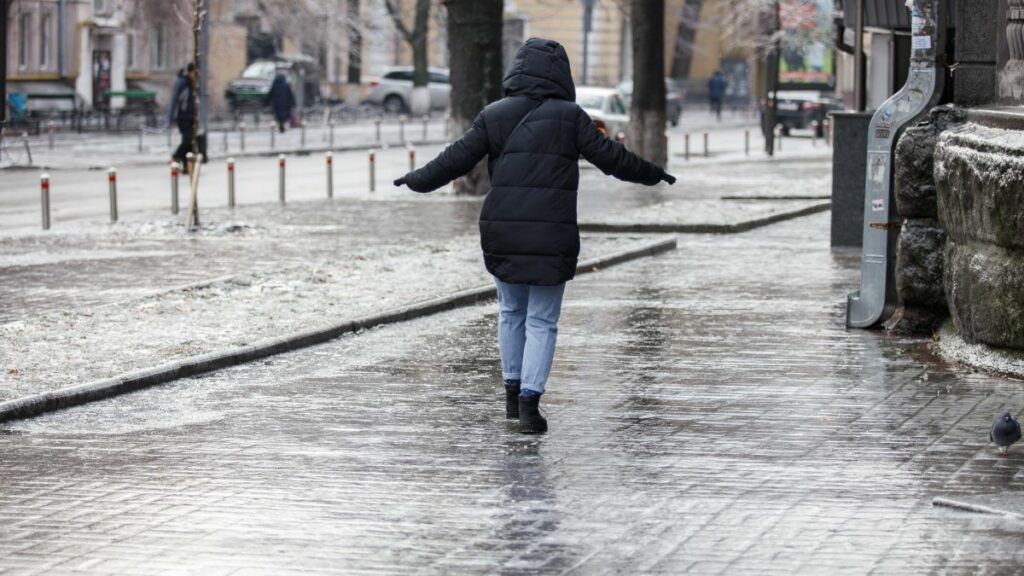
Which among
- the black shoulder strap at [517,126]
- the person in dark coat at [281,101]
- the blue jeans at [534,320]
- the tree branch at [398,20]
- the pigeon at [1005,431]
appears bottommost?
the pigeon at [1005,431]

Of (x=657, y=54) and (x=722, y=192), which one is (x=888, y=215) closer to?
(x=722, y=192)

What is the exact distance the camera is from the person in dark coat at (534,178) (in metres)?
8.79

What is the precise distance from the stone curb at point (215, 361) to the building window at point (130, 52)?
44827 mm

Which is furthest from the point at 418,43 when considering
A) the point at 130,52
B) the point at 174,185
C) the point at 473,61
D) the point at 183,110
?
the point at 174,185

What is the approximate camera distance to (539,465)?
8.16 meters

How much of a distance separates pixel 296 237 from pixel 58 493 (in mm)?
12537

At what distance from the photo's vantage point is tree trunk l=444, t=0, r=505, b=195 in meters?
26.4

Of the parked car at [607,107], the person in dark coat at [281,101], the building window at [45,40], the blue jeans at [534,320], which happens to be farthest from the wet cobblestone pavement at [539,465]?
the building window at [45,40]

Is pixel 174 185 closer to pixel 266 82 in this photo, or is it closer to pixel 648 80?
pixel 648 80

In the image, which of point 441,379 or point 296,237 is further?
point 296,237

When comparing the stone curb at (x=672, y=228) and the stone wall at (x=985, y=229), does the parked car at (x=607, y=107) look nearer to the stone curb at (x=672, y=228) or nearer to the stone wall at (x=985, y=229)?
the stone curb at (x=672, y=228)

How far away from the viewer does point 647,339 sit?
39.9 feet

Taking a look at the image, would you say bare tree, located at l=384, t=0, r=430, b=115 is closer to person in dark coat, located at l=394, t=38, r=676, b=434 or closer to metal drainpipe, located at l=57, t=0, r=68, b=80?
metal drainpipe, located at l=57, t=0, r=68, b=80

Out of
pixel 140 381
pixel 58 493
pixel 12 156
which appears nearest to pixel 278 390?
pixel 140 381
